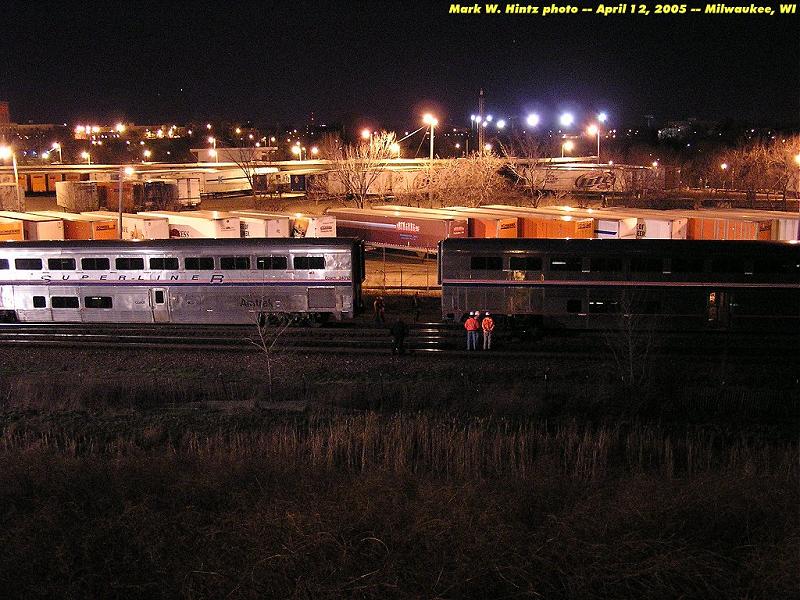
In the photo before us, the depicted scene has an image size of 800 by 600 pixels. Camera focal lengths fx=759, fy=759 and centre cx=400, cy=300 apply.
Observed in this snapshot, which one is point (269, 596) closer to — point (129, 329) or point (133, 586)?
point (133, 586)

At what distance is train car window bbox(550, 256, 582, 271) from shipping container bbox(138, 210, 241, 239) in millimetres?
15615

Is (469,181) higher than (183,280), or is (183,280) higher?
(469,181)

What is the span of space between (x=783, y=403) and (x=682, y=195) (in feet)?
139

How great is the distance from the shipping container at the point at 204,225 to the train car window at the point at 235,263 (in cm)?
1054

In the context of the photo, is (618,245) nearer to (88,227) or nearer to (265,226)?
(265,226)

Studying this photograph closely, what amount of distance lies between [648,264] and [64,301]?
15.0 meters

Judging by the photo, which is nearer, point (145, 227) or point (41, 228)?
point (41, 228)

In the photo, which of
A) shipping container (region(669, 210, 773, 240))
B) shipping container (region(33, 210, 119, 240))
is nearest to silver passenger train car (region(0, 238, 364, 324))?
shipping container (region(33, 210, 119, 240))

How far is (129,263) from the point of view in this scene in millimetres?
19625

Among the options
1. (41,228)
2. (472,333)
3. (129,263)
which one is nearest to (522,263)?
(472,333)

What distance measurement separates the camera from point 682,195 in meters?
53.0

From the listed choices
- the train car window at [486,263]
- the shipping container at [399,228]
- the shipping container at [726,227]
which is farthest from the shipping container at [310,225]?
the shipping container at [726,227]

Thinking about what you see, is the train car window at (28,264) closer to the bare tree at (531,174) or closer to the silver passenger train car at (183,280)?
the silver passenger train car at (183,280)

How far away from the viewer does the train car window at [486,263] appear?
18266 millimetres
